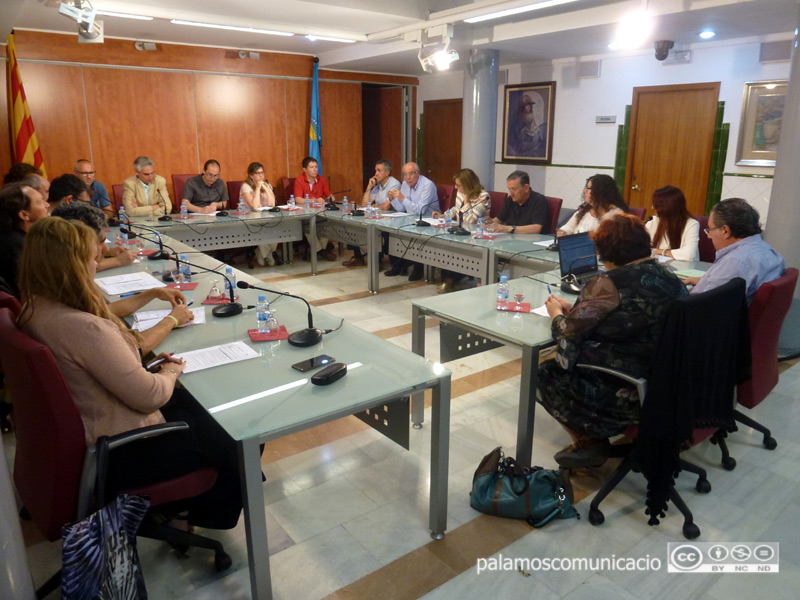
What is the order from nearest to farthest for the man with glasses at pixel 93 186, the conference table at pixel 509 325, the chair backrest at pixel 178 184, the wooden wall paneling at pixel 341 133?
the conference table at pixel 509 325 < the man with glasses at pixel 93 186 < the chair backrest at pixel 178 184 < the wooden wall paneling at pixel 341 133

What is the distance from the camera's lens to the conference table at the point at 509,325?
2273 mm

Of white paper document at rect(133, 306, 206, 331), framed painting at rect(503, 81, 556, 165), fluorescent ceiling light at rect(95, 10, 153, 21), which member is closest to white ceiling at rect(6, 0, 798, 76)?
fluorescent ceiling light at rect(95, 10, 153, 21)

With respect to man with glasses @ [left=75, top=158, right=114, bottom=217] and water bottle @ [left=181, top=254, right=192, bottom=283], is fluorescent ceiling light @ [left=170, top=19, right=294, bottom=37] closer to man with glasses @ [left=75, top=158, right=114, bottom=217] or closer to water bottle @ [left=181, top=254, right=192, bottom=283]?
man with glasses @ [left=75, top=158, right=114, bottom=217]

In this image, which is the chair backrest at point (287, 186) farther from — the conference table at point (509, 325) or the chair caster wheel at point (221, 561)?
the chair caster wheel at point (221, 561)

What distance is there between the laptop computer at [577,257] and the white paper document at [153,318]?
1783mm

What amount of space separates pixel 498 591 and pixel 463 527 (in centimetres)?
32

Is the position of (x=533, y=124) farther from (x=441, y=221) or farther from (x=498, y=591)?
(x=498, y=591)

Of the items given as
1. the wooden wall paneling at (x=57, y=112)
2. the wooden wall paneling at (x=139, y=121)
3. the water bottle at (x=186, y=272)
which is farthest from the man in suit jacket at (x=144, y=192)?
the water bottle at (x=186, y=272)

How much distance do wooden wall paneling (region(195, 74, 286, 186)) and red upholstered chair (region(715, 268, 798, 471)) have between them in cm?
634

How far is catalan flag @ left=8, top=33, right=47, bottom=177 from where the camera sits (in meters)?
5.55

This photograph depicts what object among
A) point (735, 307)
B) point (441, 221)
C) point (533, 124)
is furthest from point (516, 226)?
point (533, 124)

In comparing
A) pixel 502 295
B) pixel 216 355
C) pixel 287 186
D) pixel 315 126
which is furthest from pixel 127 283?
pixel 315 126

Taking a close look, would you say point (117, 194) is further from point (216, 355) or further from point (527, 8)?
point (216, 355)

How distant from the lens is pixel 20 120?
5605 millimetres
